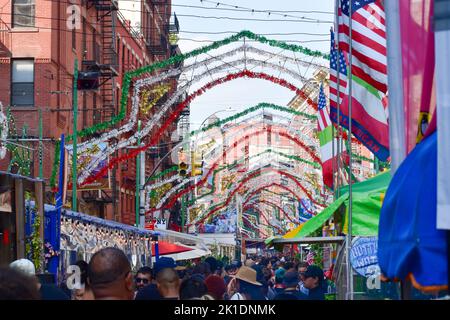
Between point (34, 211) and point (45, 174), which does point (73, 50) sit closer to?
point (45, 174)

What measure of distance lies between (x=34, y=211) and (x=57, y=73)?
26404mm

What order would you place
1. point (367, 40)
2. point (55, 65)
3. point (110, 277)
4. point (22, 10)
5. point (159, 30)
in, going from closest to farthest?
point (110, 277)
point (367, 40)
point (22, 10)
point (55, 65)
point (159, 30)

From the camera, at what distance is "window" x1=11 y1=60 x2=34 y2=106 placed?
40.9 metres

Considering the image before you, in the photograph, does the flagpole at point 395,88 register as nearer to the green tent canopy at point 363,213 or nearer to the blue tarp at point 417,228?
the blue tarp at point 417,228

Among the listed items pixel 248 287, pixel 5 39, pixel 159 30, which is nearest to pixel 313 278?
pixel 248 287

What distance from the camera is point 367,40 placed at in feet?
55.2

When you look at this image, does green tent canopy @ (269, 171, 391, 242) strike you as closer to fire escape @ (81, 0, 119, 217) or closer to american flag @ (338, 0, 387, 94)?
american flag @ (338, 0, 387, 94)

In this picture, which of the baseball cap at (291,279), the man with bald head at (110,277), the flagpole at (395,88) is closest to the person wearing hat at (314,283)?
the baseball cap at (291,279)

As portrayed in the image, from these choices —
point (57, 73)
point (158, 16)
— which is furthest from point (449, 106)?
point (158, 16)

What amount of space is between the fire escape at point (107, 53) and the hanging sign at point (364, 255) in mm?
31683

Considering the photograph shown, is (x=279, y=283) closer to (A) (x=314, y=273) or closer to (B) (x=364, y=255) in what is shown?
(A) (x=314, y=273)

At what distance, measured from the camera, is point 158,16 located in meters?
76.4

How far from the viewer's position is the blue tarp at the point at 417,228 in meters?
5.29

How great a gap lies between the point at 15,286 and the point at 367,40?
40.7 ft
